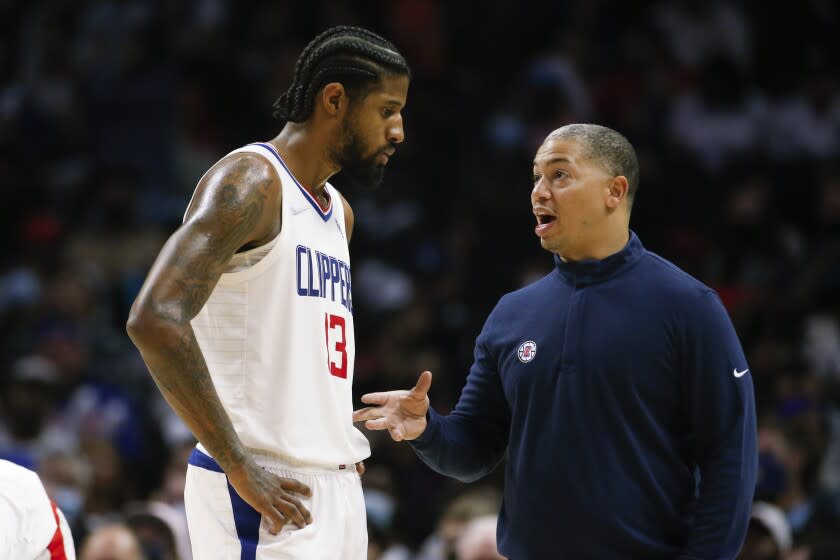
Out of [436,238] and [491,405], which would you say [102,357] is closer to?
[436,238]

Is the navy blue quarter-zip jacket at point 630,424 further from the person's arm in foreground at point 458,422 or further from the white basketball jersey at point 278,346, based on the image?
the white basketball jersey at point 278,346

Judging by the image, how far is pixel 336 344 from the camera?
407cm

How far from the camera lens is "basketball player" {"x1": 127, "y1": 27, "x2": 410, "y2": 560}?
3.58 meters

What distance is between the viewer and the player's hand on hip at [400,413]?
433 cm

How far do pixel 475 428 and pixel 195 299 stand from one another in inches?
53.7

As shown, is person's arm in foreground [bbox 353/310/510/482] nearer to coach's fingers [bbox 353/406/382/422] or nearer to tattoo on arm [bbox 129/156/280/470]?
coach's fingers [bbox 353/406/382/422]

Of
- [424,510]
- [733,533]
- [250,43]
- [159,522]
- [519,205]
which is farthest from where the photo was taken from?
[250,43]

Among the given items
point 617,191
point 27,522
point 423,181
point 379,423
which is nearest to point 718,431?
point 617,191

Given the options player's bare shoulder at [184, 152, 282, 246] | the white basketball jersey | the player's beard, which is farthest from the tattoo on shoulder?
the player's beard

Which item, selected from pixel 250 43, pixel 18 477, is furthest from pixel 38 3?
pixel 18 477

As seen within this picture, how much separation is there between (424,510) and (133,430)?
Result: 2417mm

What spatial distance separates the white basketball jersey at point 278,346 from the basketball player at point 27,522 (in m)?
0.93

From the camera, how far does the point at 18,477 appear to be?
14.3ft

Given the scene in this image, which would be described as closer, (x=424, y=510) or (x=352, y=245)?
(x=424, y=510)
